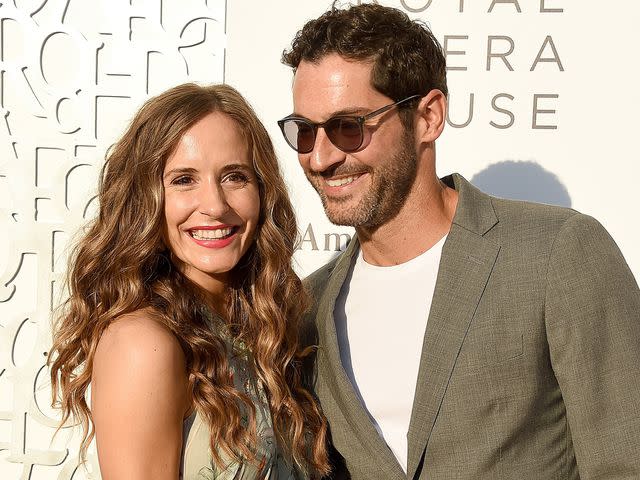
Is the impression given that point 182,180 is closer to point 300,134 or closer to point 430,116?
point 300,134

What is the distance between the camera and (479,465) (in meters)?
1.94

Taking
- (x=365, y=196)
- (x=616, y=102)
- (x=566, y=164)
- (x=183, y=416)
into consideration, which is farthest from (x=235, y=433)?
(x=616, y=102)

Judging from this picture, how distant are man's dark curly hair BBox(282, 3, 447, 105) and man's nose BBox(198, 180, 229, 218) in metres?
0.53

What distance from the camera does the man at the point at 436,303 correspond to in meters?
1.89

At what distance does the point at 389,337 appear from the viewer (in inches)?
86.9

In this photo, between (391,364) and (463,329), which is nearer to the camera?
(463,329)

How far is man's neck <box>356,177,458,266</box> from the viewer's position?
7.54ft

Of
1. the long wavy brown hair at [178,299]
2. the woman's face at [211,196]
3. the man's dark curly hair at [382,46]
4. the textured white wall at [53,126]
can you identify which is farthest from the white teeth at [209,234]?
the textured white wall at [53,126]

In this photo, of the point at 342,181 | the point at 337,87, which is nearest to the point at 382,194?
the point at 342,181

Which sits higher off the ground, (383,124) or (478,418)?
(383,124)

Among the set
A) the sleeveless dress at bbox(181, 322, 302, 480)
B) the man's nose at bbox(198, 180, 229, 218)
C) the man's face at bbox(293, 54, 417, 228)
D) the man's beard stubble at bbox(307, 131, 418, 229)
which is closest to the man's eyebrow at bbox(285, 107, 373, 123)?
the man's face at bbox(293, 54, 417, 228)

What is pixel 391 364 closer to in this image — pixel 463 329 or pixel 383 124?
pixel 463 329

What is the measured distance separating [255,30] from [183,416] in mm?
2026

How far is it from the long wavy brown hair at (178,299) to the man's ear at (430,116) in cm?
50
